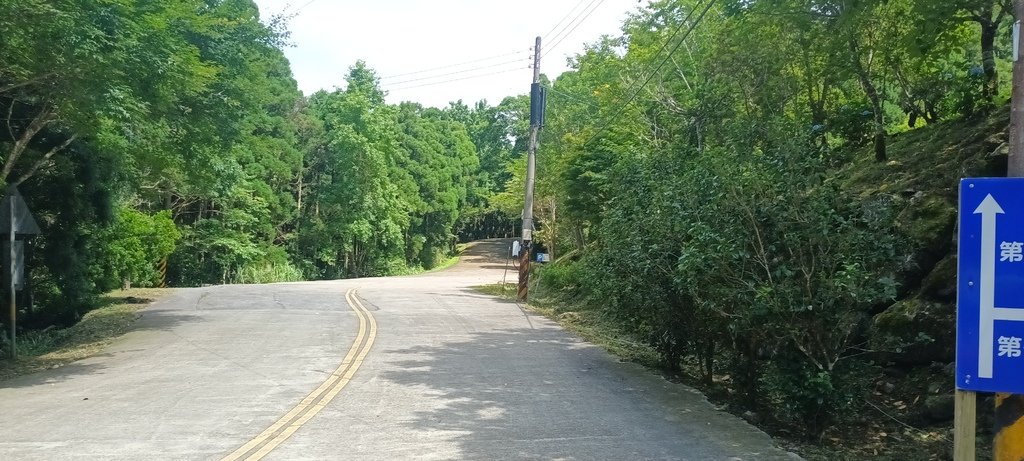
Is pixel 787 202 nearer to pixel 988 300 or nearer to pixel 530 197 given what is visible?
pixel 988 300

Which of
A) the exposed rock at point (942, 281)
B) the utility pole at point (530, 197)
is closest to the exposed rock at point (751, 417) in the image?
the exposed rock at point (942, 281)

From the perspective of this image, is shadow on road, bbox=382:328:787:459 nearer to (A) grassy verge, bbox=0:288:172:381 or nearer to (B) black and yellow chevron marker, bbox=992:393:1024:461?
(B) black and yellow chevron marker, bbox=992:393:1024:461

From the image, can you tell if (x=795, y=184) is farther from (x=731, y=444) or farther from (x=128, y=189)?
(x=128, y=189)

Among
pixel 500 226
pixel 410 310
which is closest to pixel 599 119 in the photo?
pixel 410 310

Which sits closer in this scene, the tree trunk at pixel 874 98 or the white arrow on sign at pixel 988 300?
the white arrow on sign at pixel 988 300

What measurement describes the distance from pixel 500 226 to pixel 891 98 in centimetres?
7917

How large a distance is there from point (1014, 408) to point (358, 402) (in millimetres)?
6697

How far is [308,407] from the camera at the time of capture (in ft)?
28.4

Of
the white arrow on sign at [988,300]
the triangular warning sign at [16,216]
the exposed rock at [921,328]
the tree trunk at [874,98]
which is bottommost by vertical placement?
the exposed rock at [921,328]

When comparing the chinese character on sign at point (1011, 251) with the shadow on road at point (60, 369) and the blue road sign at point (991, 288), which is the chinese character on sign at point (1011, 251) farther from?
the shadow on road at point (60, 369)

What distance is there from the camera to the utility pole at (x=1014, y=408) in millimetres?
3924

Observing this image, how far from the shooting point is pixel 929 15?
409 inches

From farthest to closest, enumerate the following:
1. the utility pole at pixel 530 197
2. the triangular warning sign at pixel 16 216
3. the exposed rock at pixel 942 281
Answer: the utility pole at pixel 530 197 < the triangular warning sign at pixel 16 216 < the exposed rock at pixel 942 281

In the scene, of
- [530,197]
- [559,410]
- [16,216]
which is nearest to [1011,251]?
A: [559,410]
